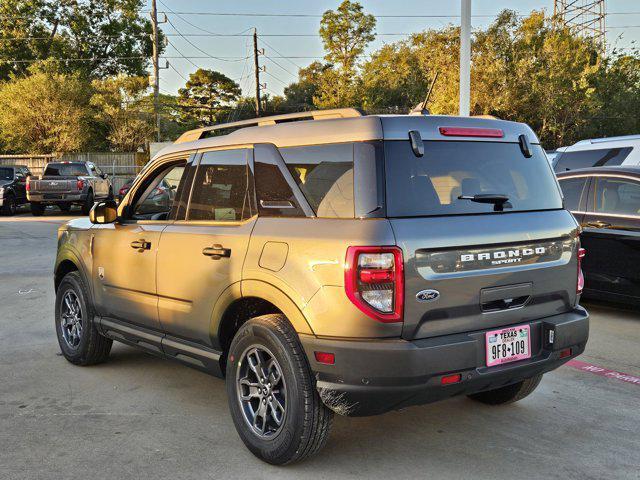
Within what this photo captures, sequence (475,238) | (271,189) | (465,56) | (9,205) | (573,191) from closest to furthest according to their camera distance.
Result: (475,238) → (271,189) → (573,191) → (465,56) → (9,205)

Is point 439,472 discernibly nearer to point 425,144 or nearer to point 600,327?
point 425,144

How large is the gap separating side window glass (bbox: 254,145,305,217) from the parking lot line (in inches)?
111

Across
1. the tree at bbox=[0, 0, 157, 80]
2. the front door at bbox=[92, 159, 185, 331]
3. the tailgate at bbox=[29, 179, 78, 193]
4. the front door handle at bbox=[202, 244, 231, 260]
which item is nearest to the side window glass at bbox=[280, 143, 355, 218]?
the front door handle at bbox=[202, 244, 231, 260]

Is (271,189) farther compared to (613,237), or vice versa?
(613,237)

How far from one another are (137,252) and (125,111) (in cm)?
3632

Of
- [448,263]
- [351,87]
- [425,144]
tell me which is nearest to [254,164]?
[425,144]

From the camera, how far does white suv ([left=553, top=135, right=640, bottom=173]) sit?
32.5ft

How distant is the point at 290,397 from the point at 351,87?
171ft

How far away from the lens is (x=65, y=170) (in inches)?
930

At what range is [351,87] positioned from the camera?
2115 inches

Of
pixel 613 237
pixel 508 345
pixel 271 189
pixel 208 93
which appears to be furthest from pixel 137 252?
pixel 208 93

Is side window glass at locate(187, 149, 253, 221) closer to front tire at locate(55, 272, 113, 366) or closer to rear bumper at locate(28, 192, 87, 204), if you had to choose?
front tire at locate(55, 272, 113, 366)

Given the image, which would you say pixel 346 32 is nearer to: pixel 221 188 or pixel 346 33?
pixel 346 33

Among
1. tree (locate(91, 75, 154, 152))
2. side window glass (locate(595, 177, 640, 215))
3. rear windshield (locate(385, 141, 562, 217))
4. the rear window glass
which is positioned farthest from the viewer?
tree (locate(91, 75, 154, 152))
